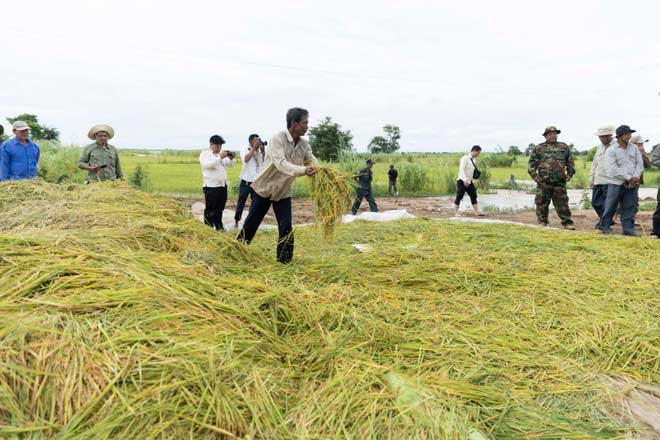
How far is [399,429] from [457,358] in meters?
0.74

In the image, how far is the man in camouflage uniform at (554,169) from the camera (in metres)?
6.99

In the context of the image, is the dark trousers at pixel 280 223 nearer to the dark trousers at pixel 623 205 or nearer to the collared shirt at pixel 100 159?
the collared shirt at pixel 100 159

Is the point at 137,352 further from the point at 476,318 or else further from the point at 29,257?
the point at 476,318

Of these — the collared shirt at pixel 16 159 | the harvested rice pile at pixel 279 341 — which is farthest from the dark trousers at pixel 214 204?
the harvested rice pile at pixel 279 341

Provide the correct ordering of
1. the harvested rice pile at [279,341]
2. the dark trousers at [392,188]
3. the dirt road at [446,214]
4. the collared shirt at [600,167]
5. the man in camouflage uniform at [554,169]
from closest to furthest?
the harvested rice pile at [279,341] → the collared shirt at [600,167] → the man in camouflage uniform at [554,169] → the dirt road at [446,214] → the dark trousers at [392,188]

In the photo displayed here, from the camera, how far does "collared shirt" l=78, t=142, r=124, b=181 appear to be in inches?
218

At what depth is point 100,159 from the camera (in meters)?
5.58

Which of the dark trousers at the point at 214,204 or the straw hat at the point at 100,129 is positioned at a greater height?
the straw hat at the point at 100,129

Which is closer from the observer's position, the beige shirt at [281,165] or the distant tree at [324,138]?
the beige shirt at [281,165]

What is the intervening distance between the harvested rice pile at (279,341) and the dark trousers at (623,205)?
294 centimetres

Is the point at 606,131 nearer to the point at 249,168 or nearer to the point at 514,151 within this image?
the point at 249,168

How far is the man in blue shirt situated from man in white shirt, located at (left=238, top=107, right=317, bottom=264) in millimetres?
3332

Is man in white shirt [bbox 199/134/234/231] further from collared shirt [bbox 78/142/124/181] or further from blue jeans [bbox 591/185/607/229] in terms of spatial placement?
blue jeans [bbox 591/185/607/229]

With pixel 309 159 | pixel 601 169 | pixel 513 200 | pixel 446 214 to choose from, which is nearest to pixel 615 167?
pixel 601 169
